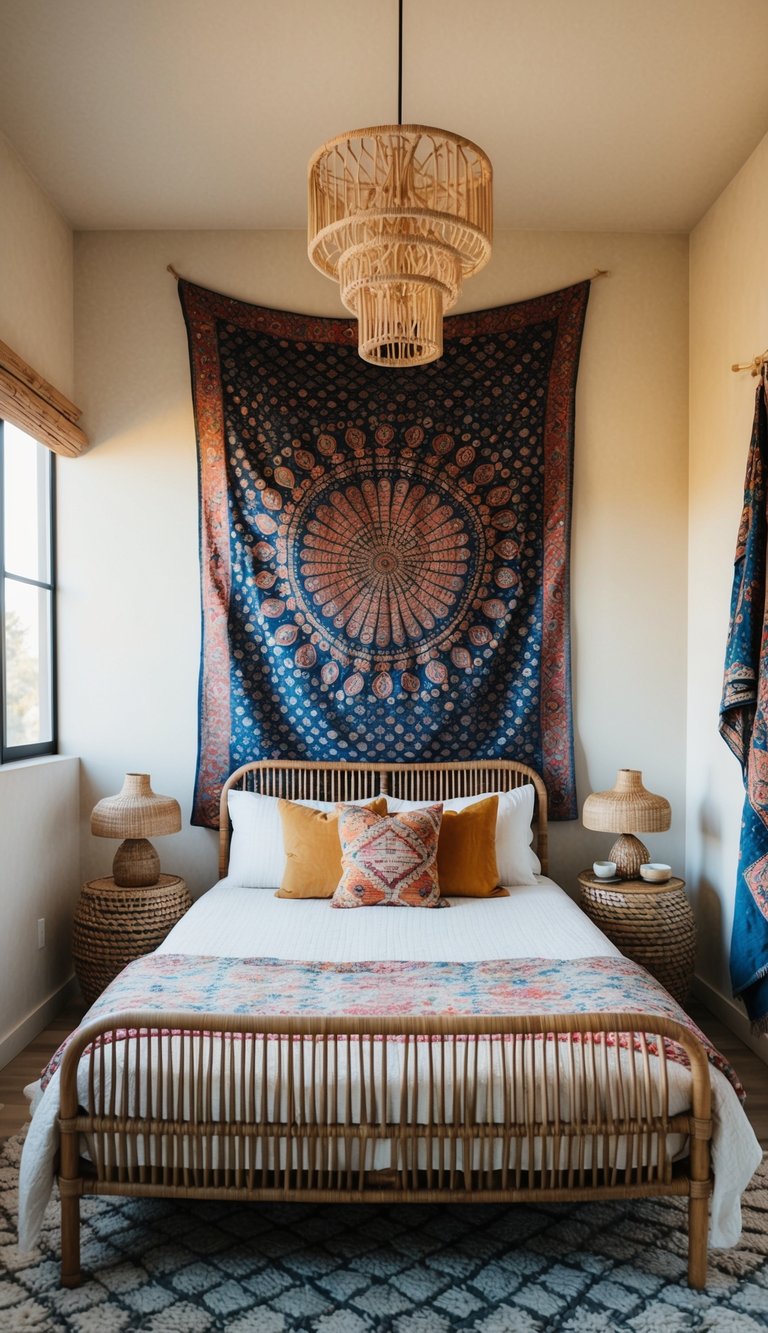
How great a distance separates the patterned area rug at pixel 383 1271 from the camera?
1.93 m

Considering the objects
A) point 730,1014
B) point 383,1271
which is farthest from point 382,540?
point 383,1271

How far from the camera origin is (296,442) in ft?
13.1

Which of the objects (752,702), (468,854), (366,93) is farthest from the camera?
(468,854)

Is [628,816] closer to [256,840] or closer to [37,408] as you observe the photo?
[256,840]

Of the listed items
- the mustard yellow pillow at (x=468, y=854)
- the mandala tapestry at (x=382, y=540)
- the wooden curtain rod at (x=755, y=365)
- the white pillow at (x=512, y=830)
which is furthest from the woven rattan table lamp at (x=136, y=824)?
the wooden curtain rod at (x=755, y=365)

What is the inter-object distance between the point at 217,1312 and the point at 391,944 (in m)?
1.08

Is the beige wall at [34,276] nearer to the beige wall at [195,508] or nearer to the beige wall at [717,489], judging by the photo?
the beige wall at [195,508]

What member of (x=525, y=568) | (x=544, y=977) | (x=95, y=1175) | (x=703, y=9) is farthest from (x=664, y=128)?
(x=95, y=1175)

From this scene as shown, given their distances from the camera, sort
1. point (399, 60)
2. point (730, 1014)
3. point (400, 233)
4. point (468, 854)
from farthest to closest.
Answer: point (730, 1014) < point (468, 854) < point (399, 60) < point (400, 233)

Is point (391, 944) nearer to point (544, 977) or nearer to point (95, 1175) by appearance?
point (544, 977)

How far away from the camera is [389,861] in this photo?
328 cm

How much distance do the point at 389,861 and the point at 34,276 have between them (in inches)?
100

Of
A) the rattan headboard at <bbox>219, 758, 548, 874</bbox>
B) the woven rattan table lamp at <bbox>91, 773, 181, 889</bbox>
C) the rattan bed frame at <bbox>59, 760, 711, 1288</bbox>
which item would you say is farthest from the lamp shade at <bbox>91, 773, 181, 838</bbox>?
the rattan bed frame at <bbox>59, 760, 711, 1288</bbox>

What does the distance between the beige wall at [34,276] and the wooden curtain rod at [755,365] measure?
2559 millimetres
